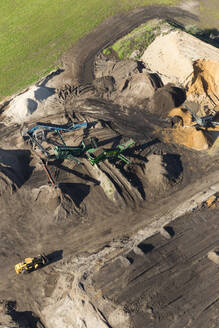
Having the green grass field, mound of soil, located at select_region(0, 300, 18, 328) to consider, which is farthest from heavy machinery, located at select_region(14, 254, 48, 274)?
the green grass field

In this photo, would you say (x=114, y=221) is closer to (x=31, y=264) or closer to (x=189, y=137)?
(x=31, y=264)

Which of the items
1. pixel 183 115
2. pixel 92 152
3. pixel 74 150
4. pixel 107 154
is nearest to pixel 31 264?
pixel 74 150

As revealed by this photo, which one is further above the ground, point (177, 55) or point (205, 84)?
point (177, 55)

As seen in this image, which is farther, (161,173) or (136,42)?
(136,42)

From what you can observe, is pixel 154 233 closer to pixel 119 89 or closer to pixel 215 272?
pixel 215 272

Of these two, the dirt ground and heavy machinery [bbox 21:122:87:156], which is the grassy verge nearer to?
the dirt ground

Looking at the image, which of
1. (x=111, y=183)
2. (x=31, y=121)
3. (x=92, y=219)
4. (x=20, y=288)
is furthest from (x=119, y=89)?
(x=20, y=288)
